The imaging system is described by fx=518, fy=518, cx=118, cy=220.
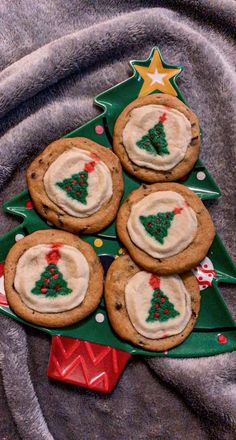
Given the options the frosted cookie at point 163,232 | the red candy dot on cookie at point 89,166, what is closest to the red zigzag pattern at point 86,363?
the frosted cookie at point 163,232

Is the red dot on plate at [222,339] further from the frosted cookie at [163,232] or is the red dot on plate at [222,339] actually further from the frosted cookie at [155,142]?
the frosted cookie at [155,142]

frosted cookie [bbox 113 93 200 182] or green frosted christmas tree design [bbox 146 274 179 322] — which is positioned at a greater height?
frosted cookie [bbox 113 93 200 182]

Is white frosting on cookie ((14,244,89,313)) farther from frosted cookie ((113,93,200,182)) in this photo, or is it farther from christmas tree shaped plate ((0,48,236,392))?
frosted cookie ((113,93,200,182))

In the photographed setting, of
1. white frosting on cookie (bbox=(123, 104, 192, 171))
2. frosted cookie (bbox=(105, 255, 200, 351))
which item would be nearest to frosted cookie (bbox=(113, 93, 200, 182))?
white frosting on cookie (bbox=(123, 104, 192, 171))

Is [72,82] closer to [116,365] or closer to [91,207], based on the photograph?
[91,207]

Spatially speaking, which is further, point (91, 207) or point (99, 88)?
point (99, 88)

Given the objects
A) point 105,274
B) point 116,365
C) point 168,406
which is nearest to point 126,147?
point 105,274

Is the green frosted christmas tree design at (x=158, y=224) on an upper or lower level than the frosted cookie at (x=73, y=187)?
lower
